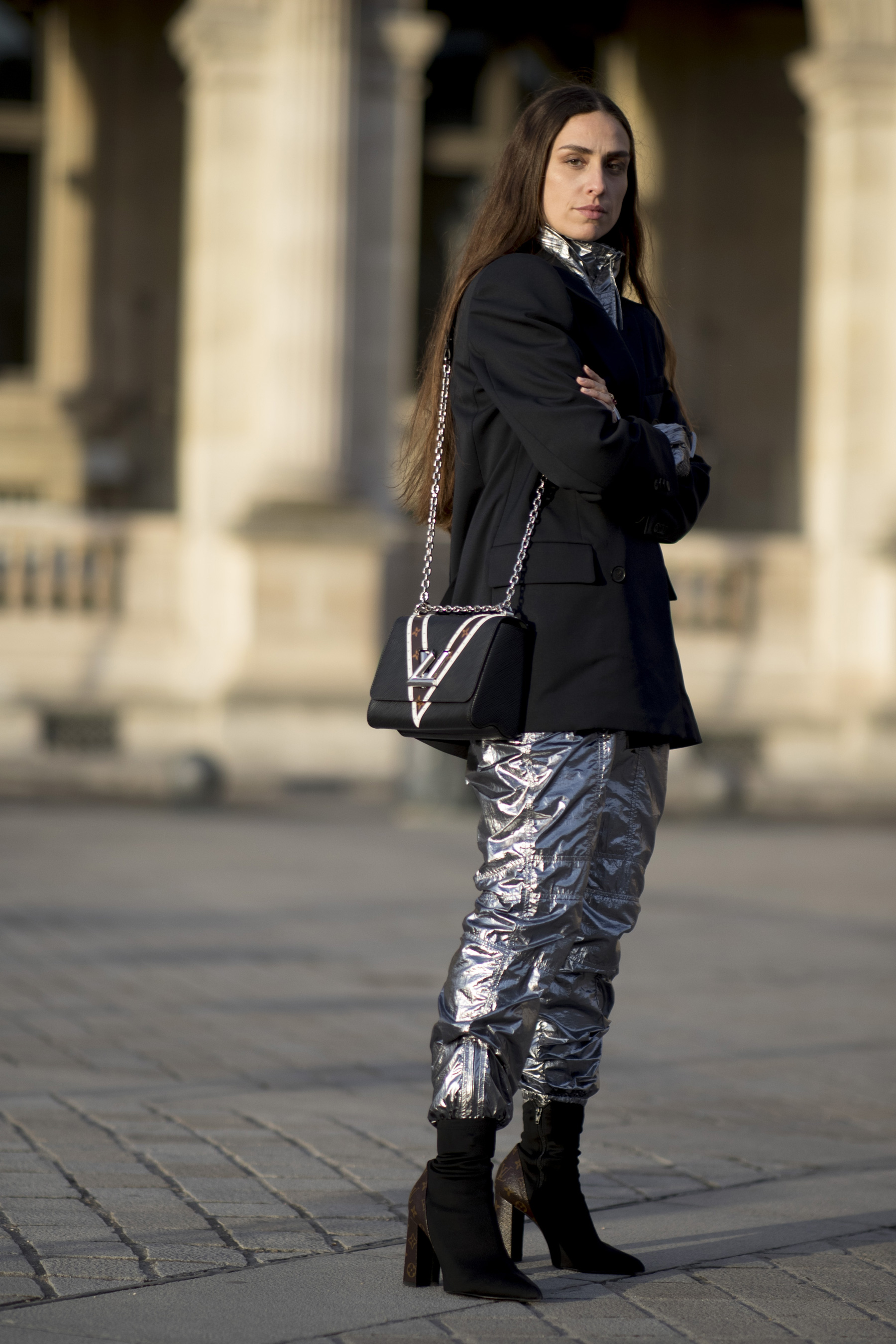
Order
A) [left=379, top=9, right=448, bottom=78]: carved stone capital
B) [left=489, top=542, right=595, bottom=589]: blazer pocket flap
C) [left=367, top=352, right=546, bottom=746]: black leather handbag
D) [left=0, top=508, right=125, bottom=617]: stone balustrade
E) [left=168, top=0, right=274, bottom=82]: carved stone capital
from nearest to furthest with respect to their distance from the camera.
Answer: [left=367, top=352, right=546, bottom=746]: black leather handbag < [left=489, top=542, right=595, bottom=589]: blazer pocket flap < [left=168, top=0, right=274, bottom=82]: carved stone capital < [left=379, top=9, right=448, bottom=78]: carved stone capital < [left=0, top=508, right=125, bottom=617]: stone balustrade

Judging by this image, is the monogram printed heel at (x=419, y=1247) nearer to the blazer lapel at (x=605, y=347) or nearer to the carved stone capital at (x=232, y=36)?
the blazer lapel at (x=605, y=347)

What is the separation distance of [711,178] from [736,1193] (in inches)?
622

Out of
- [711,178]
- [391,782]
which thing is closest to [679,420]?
[391,782]

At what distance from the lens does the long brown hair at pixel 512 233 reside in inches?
133

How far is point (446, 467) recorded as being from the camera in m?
3.59

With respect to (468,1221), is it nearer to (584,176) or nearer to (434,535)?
(434,535)

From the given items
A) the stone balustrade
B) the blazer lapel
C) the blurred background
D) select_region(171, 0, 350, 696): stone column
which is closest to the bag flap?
the blazer lapel

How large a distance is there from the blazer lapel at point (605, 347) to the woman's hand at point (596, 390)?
0.12 meters

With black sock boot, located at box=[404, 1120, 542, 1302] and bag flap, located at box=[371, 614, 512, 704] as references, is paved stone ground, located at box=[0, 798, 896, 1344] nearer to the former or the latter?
black sock boot, located at box=[404, 1120, 542, 1302]

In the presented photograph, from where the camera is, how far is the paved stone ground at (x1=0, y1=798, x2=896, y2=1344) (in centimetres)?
312

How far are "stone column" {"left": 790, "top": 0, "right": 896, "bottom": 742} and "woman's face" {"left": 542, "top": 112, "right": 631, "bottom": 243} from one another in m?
12.1

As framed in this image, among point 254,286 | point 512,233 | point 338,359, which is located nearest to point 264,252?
point 254,286

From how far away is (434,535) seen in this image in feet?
10.8

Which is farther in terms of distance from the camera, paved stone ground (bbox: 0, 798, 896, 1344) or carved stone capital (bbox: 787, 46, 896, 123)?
carved stone capital (bbox: 787, 46, 896, 123)
